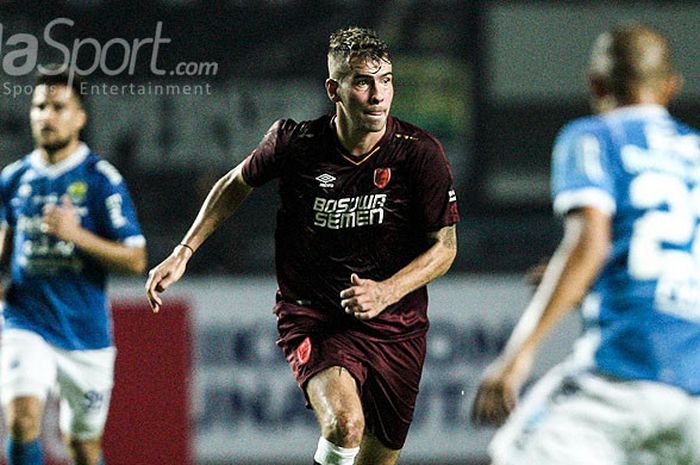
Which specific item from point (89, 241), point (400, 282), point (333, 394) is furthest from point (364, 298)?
point (89, 241)

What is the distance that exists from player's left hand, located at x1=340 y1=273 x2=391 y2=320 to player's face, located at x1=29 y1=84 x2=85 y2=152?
8.12ft

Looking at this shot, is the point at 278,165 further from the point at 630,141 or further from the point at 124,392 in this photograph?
the point at 124,392

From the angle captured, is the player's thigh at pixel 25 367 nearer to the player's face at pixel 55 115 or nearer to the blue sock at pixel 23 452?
the blue sock at pixel 23 452

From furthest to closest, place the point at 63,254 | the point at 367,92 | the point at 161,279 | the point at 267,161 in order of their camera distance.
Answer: the point at 63,254 < the point at 267,161 < the point at 367,92 < the point at 161,279

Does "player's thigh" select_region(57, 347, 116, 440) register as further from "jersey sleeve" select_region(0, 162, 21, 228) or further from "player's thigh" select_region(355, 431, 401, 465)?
"player's thigh" select_region(355, 431, 401, 465)

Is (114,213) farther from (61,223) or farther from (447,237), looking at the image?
(447,237)

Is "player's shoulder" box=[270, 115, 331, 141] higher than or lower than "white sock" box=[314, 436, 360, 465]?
higher

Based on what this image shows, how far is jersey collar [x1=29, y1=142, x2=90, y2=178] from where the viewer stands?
7.54 metres

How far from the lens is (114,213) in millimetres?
7410

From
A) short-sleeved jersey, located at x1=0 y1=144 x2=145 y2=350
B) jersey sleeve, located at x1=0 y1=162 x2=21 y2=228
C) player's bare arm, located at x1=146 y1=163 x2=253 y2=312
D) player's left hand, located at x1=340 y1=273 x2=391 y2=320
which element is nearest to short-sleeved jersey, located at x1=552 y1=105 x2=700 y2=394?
player's left hand, located at x1=340 y1=273 x2=391 y2=320

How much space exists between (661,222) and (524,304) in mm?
5696

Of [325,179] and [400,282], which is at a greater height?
[325,179]

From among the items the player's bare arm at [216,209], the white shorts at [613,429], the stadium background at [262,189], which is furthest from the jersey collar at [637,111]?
the stadium background at [262,189]

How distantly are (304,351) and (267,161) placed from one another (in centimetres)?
78
